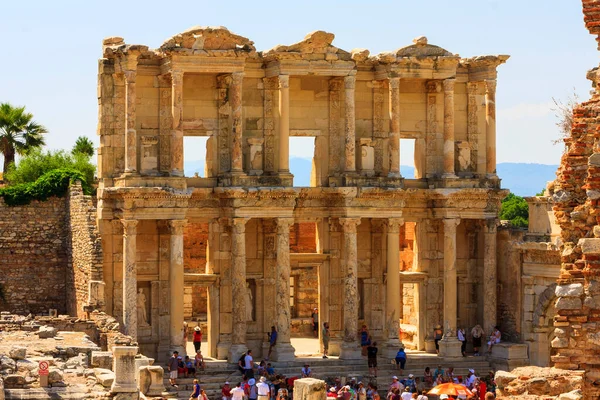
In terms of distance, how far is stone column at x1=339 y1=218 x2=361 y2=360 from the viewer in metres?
40.4

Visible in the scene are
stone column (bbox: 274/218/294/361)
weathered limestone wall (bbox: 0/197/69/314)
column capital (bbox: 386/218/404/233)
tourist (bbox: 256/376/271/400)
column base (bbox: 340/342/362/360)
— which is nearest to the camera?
tourist (bbox: 256/376/271/400)

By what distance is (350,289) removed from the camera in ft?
133

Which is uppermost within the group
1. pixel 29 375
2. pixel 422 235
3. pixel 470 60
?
pixel 470 60

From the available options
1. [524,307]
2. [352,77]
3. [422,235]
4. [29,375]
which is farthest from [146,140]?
[29,375]

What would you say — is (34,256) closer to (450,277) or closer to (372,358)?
(372,358)

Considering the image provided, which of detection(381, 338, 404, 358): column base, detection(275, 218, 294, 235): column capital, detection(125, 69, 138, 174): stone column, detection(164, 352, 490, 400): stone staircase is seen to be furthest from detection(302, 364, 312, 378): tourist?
detection(125, 69, 138, 174): stone column

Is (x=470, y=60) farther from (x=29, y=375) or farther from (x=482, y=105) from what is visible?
(x=29, y=375)

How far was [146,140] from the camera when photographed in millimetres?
39812

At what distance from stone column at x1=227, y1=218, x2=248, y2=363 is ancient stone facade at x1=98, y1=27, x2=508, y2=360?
0.04 m

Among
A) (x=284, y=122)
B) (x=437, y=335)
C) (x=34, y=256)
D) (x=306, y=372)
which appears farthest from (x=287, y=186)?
(x=34, y=256)

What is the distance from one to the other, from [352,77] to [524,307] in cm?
845

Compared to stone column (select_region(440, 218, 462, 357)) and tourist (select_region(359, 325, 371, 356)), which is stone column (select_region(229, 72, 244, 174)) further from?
stone column (select_region(440, 218, 462, 357))

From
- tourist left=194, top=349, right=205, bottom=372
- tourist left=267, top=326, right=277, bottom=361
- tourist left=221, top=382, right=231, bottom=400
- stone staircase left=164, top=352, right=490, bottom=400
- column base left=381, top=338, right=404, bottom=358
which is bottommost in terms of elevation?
tourist left=221, top=382, right=231, bottom=400

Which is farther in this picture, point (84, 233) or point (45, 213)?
point (45, 213)
